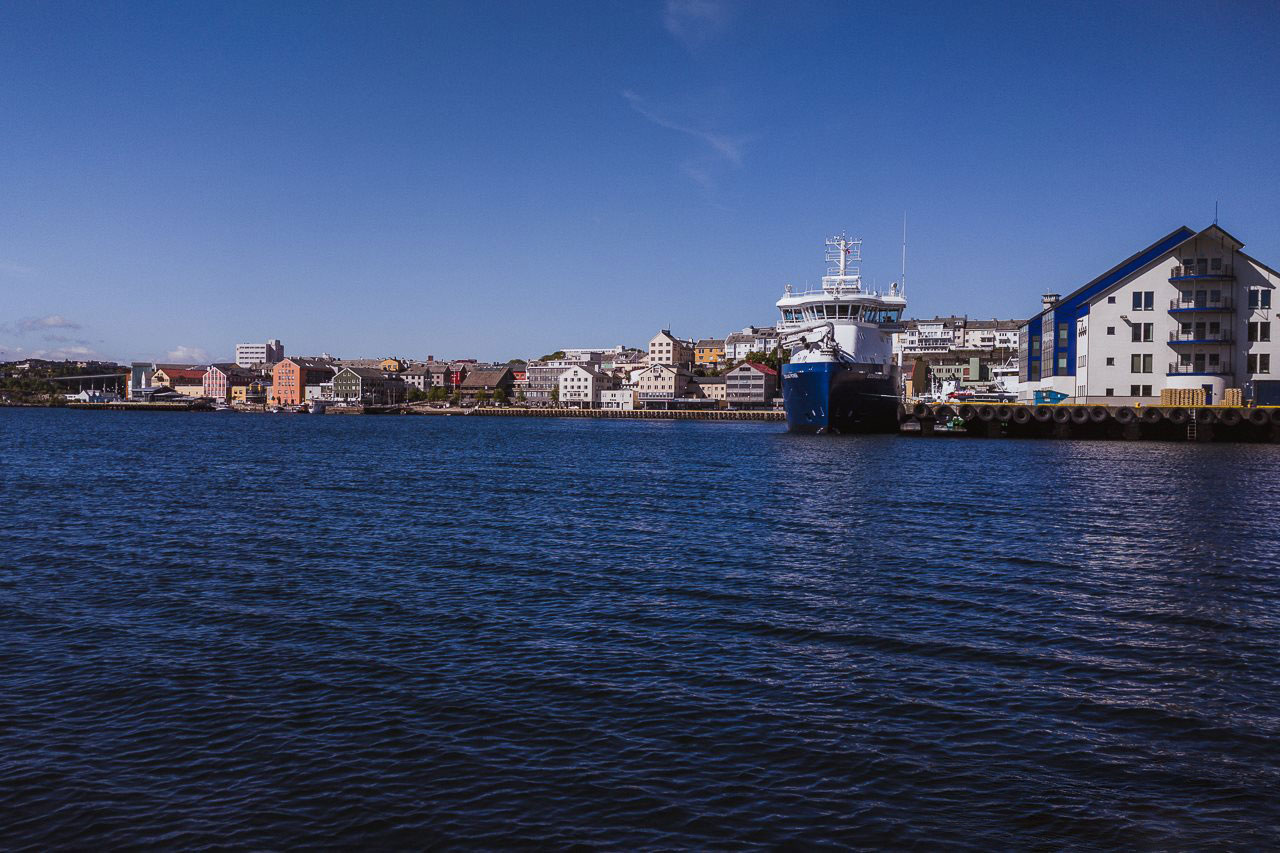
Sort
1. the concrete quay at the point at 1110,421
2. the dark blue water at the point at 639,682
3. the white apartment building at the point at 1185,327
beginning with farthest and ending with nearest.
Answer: the white apartment building at the point at 1185,327 → the concrete quay at the point at 1110,421 → the dark blue water at the point at 639,682

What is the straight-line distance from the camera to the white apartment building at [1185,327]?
74.6 m

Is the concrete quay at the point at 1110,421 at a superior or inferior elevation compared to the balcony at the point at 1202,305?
inferior

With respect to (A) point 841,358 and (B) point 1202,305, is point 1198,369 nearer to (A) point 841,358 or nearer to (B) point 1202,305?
(B) point 1202,305

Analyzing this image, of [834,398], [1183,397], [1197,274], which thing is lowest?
[834,398]

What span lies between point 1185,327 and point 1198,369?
12.6ft

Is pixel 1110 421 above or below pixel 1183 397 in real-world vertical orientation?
below

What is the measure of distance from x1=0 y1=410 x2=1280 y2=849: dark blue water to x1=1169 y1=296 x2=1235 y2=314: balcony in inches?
2172

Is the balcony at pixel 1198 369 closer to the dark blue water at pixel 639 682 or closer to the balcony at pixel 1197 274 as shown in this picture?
the balcony at pixel 1197 274

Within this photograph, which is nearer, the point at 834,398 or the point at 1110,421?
the point at 1110,421

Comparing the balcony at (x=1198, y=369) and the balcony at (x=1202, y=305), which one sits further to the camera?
the balcony at (x=1198, y=369)

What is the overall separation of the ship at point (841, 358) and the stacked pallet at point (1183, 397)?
2283 cm

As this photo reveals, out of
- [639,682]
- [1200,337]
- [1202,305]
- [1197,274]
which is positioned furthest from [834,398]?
[639,682]

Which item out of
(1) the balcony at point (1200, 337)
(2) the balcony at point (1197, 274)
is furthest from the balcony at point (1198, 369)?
(2) the balcony at point (1197, 274)

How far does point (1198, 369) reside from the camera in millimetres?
76438
